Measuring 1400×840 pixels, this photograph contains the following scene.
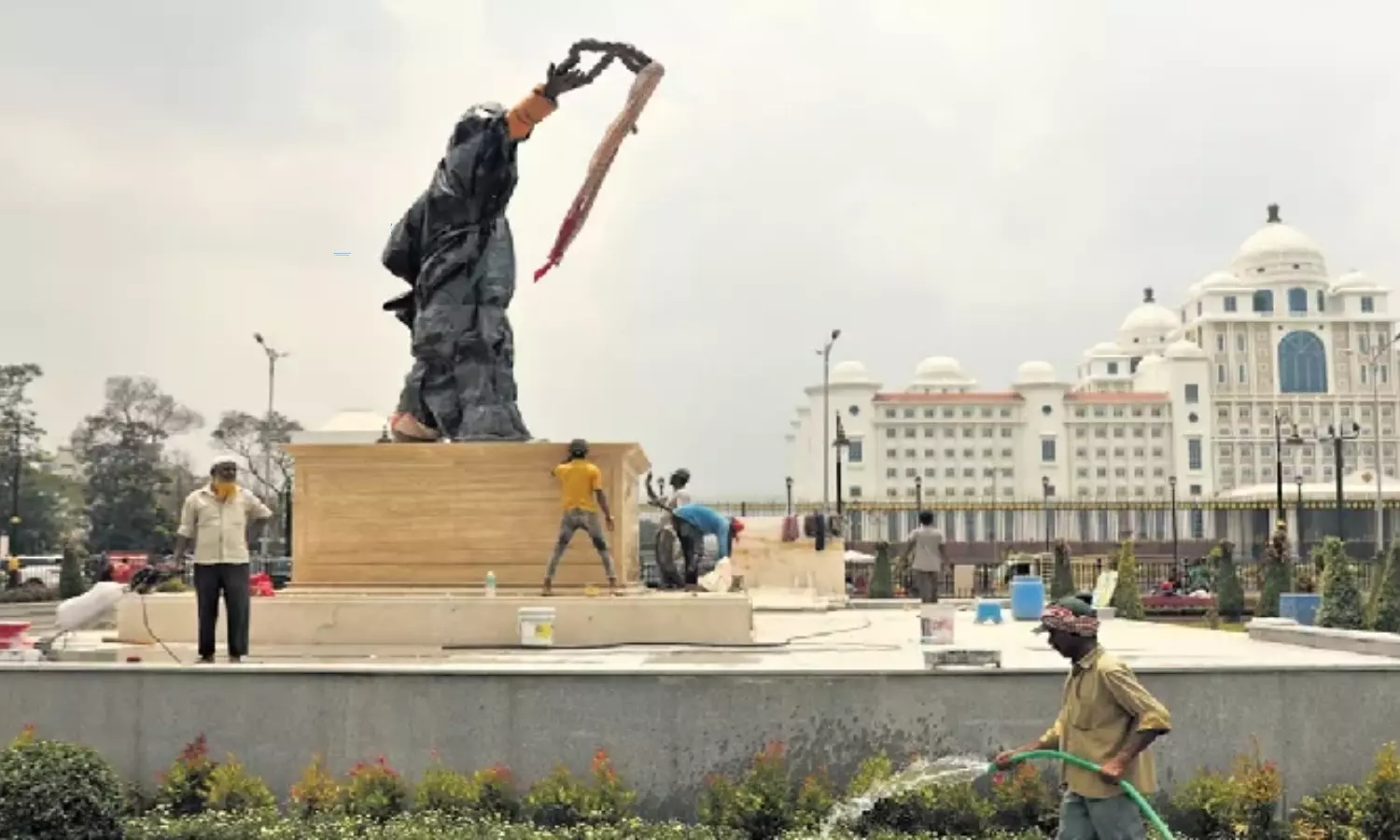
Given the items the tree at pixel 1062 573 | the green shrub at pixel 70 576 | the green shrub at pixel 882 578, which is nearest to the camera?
the tree at pixel 1062 573

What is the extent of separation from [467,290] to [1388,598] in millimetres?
11409

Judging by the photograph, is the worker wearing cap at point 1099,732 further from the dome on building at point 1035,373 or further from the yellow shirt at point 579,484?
the dome on building at point 1035,373

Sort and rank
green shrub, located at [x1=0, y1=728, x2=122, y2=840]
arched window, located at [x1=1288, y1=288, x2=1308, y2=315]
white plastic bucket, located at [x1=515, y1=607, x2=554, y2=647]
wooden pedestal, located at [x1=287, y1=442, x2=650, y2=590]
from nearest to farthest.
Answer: green shrub, located at [x1=0, y1=728, x2=122, y2=840] → white plastic bucket, located at [x1=515, y1=607, x2=554, y2=647] → wooden pedestal, located at [x1=287, y1=442, x2=650, y2=590] → arched window, located at [x1=1288, y1=288, x2=1308, y2=315]

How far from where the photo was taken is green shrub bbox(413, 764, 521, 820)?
7.00 metres

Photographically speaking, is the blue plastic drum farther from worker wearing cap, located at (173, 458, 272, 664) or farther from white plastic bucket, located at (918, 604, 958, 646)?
worker wearing cap, located at (173, 458, 272, 664)

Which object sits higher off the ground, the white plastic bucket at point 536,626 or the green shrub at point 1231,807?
the white plastic bucket at point 536,626

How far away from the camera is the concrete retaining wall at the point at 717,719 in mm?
7316

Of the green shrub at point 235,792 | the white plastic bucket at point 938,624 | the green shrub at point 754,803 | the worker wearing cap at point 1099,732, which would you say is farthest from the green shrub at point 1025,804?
the green shrub at point 235,792

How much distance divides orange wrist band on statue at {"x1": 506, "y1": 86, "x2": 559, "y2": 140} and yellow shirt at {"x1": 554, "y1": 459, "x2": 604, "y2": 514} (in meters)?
3.71

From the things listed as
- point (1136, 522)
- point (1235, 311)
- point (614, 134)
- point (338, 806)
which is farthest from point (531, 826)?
point (1235, 311)

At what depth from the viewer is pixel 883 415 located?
10462cm

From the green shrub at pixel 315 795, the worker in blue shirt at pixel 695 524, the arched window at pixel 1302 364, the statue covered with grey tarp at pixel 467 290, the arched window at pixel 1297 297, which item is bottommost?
the green shrub at pixel 315 795

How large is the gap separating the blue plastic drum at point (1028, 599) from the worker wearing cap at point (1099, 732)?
10182mm

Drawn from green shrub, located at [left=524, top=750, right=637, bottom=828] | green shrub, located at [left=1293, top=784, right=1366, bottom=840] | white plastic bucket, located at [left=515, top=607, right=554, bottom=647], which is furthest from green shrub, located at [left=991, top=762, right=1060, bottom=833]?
white plastic bucket, located at [left=515, top=607, right=554, bottom=647]
